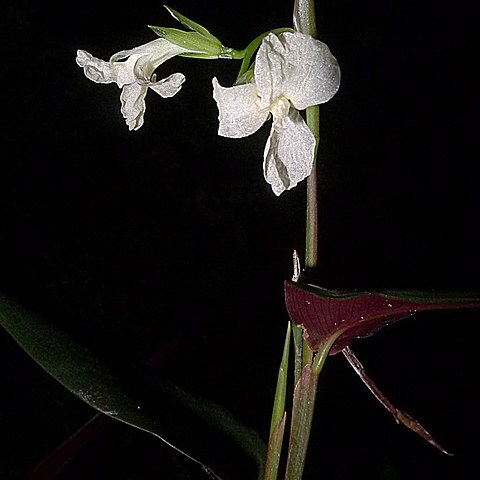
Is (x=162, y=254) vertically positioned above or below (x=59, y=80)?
below

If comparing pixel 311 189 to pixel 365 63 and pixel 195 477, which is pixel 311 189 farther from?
pixel 365 63

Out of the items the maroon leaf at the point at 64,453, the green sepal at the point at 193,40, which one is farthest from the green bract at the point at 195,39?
the maroon leaf at the point at 64,453

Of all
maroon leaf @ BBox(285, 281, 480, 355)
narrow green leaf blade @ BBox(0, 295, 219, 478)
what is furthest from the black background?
maroon leaf @ BBox(285, 281, 480, 355)

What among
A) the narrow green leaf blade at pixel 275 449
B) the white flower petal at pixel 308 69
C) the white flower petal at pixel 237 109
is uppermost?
the white flower petal at pixel 308 69

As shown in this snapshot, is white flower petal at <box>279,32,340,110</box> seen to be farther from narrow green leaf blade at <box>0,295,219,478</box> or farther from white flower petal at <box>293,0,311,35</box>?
narrow green leaf blade at <box>0,295,219,478</box>

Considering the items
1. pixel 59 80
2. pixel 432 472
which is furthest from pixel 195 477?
pixel 59 80

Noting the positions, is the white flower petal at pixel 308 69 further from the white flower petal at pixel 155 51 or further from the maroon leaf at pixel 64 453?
the maroon leaf at pixel 64 453
